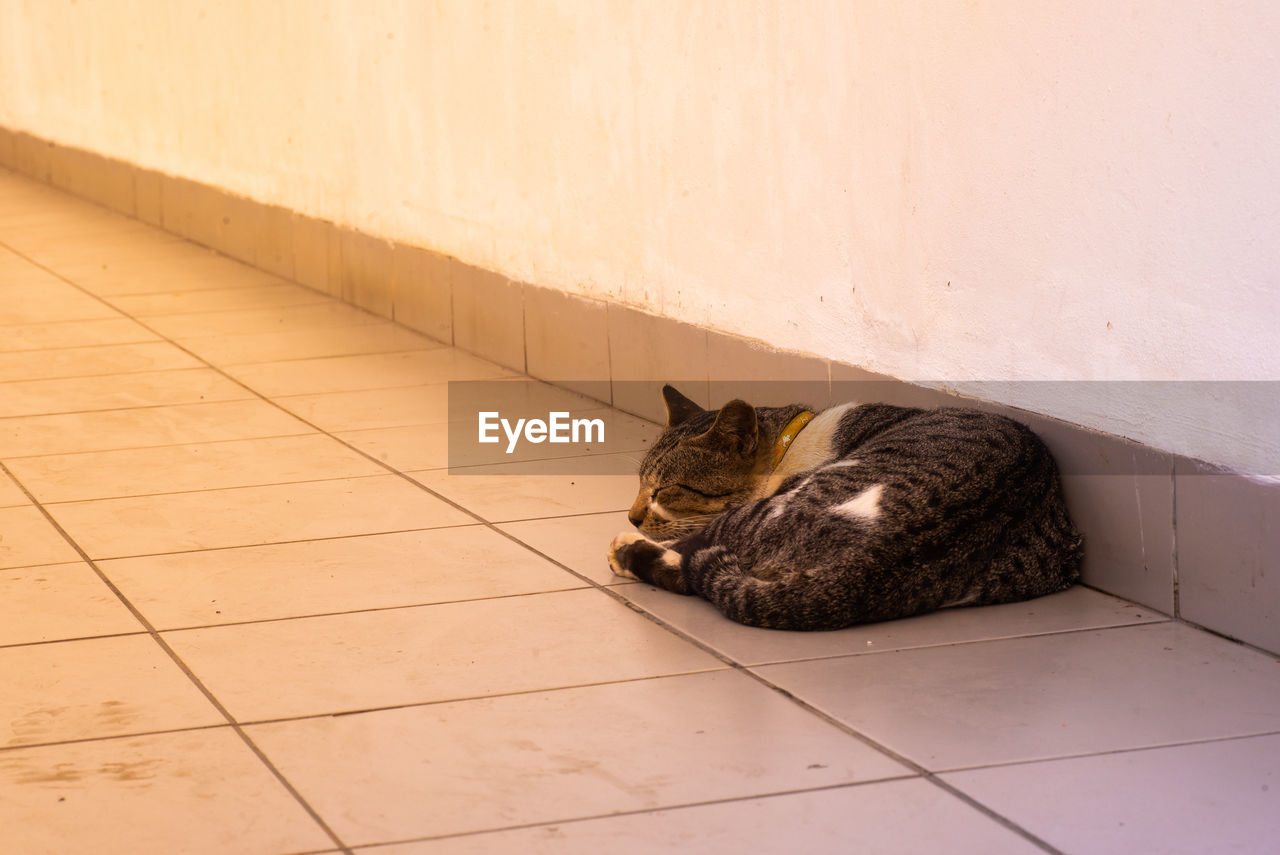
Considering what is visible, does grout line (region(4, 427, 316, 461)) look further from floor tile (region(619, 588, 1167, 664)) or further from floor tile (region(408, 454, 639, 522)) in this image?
floor tile (region(619, 588, 1167, 664))

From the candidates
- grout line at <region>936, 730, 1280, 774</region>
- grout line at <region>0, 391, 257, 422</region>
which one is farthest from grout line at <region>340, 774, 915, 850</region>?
grout line at <region>0, 391, 257, 422</region>

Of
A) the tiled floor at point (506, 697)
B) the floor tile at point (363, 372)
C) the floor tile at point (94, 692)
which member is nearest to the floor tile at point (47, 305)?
the floor tile at point (363, 372)

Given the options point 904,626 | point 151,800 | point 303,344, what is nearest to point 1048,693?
point 904,626

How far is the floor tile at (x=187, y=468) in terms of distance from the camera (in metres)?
4.25

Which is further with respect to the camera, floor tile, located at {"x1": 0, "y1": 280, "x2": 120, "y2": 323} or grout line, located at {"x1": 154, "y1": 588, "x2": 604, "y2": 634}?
floor tile, located at {"x1": 0, "y1": 280, "x2": 120, "y2": 323}

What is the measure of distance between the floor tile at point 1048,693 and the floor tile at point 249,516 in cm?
147

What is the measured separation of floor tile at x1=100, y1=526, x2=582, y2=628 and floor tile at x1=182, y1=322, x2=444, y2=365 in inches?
99.7

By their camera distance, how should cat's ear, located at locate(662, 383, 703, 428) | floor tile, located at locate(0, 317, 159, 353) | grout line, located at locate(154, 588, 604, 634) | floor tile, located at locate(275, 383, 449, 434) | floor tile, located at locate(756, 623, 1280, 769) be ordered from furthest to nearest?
1. floor tile, located at locate(0, 317, 159, 353)
2. floor tile, located at locate(275, 383, 449, 434)
3. cat's ear, located at locate(662, 383, 703, 428)
4. grout line, located at locate(154, 588, 604, 634)
5. floor tile, located at locate(756, 623, 1280, 769)

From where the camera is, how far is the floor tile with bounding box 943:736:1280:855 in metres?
2.09

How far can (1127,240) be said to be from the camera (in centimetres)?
309

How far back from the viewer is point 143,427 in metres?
4.96

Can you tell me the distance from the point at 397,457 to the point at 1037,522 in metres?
2.11

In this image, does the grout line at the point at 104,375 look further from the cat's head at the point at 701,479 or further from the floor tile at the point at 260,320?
the cat's head at the point at 701,479

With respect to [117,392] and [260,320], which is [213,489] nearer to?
[117,392]
